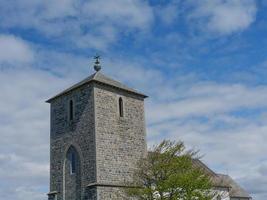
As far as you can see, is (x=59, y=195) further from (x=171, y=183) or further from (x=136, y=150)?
(x=171, y=183)

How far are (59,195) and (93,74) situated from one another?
9011 mm

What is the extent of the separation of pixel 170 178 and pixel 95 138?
19.5 ft

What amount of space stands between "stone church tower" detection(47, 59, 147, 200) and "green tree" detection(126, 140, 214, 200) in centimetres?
196

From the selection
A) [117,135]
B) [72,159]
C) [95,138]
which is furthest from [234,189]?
[95,138]

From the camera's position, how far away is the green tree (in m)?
26.2

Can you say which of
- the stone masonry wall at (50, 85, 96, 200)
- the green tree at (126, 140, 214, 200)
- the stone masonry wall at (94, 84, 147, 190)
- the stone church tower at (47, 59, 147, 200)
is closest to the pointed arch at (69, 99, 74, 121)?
the stone church tower at (47, 59, 147, 200)

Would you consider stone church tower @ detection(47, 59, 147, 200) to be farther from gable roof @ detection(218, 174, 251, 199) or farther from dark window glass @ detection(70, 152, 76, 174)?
gable roof @ detection(218, 174, 251, 199)

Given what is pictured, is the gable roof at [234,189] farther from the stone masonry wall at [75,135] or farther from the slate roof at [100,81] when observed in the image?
the stone masonry wall at [75,135]

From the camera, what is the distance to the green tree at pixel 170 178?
26.2 metres

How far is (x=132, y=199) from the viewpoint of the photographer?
96.5 ft

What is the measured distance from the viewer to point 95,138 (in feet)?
95.8

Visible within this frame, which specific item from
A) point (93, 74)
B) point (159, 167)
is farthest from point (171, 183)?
point (93, 74)

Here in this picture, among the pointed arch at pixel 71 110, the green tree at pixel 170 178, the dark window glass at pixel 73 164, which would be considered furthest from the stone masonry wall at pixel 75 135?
the green tree at pixel 170 178

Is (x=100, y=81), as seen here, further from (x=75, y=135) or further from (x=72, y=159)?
(x=72, y=159)
